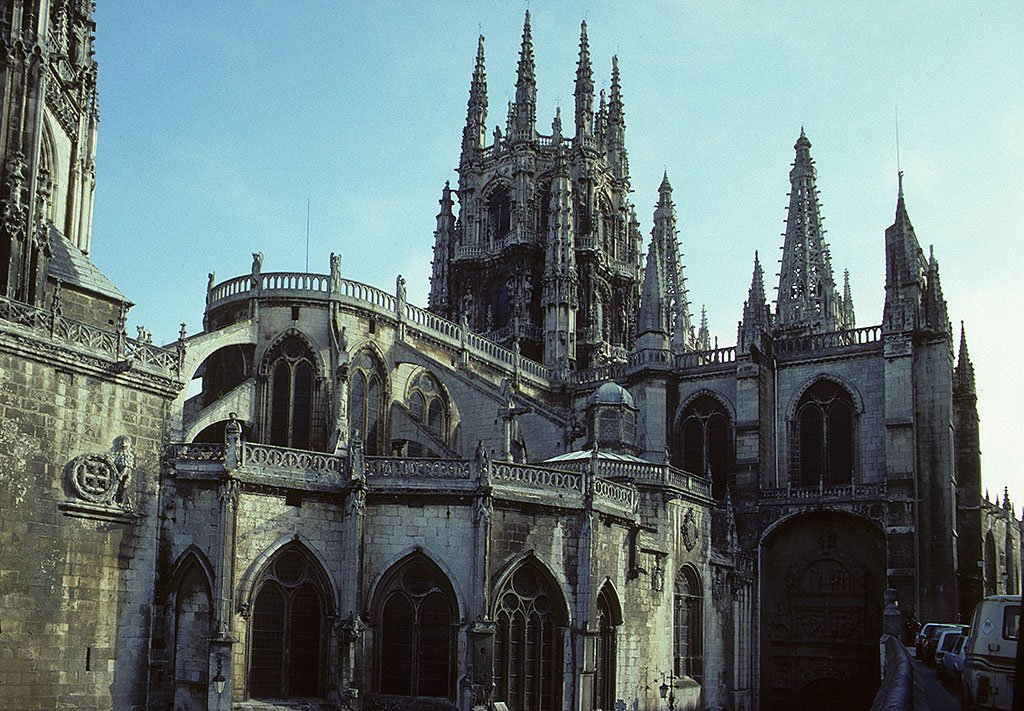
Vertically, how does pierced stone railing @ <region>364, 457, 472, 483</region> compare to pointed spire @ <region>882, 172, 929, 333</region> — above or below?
below

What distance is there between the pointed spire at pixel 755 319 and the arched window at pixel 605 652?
1665 cm

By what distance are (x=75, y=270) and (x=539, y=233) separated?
34.0 meters

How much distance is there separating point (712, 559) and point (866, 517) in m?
6.97

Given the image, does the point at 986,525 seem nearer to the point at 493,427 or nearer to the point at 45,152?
the point at 493,427

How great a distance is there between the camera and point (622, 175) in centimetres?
6756

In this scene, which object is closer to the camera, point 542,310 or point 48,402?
point 48,402

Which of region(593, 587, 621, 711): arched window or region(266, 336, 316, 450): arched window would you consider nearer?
region(593, 587, 621, 711): arched window

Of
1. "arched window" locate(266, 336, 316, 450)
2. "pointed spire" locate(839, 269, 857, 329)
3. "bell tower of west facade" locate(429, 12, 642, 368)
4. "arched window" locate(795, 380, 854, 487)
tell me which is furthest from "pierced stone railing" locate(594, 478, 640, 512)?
"pointed spire" locate(839, 269, 857, 329)

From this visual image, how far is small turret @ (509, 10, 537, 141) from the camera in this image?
64500 mm

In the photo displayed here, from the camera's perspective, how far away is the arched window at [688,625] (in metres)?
38.4

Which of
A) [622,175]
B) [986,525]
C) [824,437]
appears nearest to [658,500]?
[824,437]

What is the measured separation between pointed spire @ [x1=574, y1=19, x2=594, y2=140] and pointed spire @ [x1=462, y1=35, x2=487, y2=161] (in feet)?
18.9

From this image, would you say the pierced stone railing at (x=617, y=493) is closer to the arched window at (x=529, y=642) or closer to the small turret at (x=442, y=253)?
the arched window at (x=529, y=642)

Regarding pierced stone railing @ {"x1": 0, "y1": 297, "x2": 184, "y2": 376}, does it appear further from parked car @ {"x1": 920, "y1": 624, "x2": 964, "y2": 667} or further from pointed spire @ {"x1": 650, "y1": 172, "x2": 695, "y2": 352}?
pointed spire @ {"x1": 650, "y1": 172, "x2": 695, "y2": 352}
